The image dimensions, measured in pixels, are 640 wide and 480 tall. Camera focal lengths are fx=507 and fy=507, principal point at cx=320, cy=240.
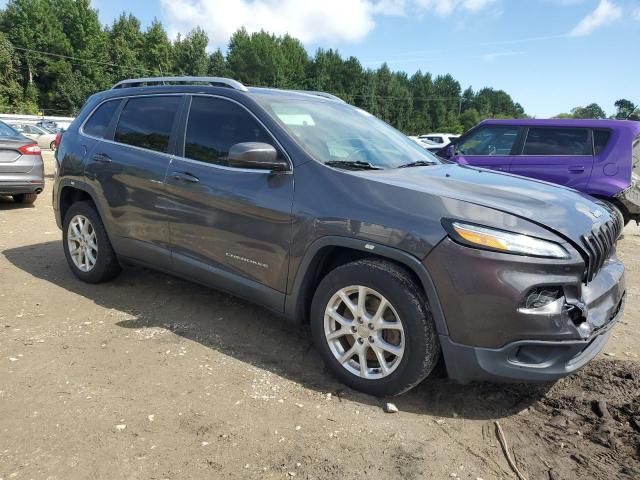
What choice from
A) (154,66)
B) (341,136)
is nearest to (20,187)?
(341,136)

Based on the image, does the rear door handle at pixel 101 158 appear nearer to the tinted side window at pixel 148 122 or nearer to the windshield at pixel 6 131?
the tinted side window at pixel 148 122

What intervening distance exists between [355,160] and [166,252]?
1.70m

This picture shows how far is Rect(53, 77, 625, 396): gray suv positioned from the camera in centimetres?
254

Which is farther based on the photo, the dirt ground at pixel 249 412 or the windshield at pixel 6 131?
the windshield at pixel 6 131

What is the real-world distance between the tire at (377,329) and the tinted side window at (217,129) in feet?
3.77

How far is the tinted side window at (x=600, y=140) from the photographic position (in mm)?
6902

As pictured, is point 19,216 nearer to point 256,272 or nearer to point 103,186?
point 103,186

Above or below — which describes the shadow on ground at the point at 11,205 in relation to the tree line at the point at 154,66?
below

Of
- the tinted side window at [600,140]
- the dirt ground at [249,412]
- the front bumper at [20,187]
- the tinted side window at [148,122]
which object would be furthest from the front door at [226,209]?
the front bumper at [20,187]

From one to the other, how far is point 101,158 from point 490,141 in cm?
570

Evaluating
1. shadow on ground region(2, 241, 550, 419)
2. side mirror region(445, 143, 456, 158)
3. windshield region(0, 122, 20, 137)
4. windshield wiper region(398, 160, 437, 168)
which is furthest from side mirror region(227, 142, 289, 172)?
windshield region(0, 122, 20, 137)

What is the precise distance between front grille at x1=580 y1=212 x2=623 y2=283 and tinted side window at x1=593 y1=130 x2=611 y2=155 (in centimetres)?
425

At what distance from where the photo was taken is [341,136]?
365 cm

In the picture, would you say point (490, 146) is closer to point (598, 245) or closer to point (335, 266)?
point (598, 245)
